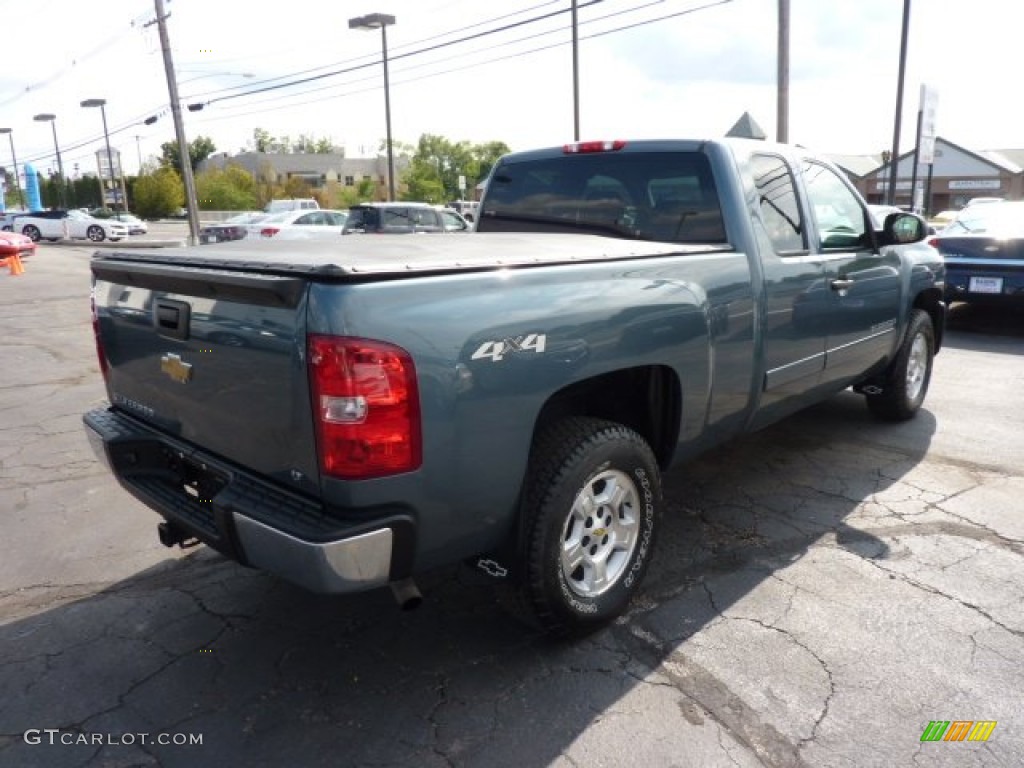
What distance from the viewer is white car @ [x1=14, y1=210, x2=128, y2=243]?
114ft

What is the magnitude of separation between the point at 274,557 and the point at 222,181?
252 feet

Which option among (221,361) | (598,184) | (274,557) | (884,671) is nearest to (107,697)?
(274,557)

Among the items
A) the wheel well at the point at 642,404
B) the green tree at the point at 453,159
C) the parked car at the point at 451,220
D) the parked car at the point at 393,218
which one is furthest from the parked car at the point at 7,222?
the green tree at the point at 453,159

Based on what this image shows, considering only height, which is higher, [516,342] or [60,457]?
[516,342]

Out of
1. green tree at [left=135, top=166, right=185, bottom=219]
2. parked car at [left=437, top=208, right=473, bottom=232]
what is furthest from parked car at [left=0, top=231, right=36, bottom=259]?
green tree at [left=135, top=166, right=185, bottom=219]

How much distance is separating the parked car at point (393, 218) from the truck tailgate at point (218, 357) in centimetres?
1300

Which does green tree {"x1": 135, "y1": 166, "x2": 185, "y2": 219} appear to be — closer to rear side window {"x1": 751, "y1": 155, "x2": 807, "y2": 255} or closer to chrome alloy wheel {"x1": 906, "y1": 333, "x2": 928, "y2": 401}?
chrome alloy wheel {"x1": 906, "y1": 333, "x2": 928, "y2": 401}

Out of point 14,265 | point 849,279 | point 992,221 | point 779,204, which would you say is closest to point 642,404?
point 779,204

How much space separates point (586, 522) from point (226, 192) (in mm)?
75339

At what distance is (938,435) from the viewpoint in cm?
545

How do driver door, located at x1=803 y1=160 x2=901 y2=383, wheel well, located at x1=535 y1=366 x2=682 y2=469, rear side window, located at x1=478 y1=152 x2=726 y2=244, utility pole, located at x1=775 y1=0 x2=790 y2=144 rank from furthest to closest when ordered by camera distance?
utility pole, located at x1=775 y1=0 x2=790 y2=144, driver door, located at x1=803 y1=160 x2=901 y2=383, rear side window, located at x1=478 y1=152 x2=726 y2=244, wheel well, located at x1=535 y1=366 x2=682 y2=469

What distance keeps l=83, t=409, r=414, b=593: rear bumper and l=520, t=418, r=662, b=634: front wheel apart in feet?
1.82

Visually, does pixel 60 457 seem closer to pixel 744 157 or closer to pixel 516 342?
pixel 516 342

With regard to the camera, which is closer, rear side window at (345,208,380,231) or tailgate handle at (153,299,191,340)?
tailgate handle at (153,299,191,340)
